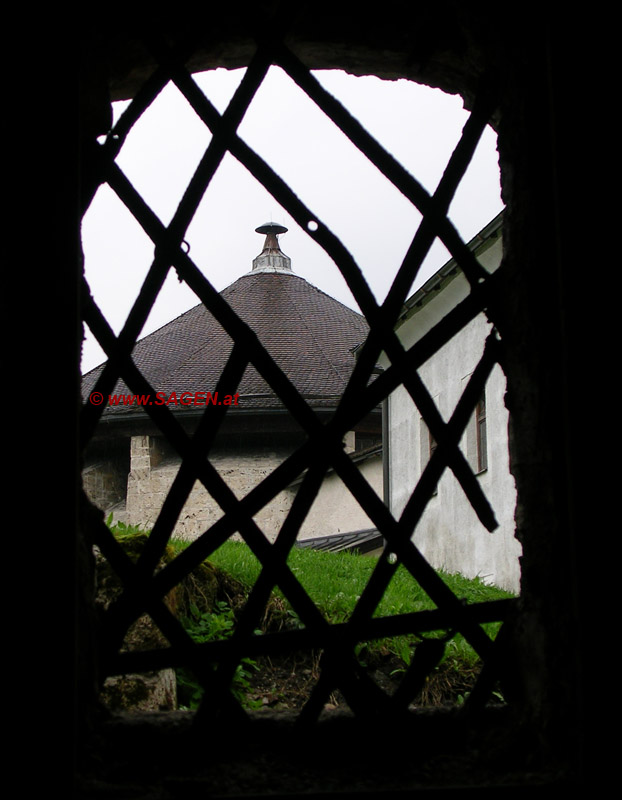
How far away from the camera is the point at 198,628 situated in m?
4.86

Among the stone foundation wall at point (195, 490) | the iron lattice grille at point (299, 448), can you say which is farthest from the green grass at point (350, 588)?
the stone foundation wall at point (195, 490)

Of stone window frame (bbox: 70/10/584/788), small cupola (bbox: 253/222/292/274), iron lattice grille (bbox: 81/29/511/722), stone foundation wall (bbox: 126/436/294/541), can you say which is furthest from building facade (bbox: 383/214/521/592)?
small cupola (bbox: 253/222/292/274)

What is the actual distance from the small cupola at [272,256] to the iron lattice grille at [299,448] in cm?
1918

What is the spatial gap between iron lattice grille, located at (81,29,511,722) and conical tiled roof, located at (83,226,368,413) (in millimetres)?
12104

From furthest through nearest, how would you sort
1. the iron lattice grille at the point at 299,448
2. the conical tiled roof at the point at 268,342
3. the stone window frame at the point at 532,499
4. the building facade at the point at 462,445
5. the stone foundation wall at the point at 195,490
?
the conical tiled roof at the point at 268,342
the stone foundation wall at the point at 195,490
the building facade at the point at 462,445
the iron lattice grille at the point at 299,448
the stone window frame at the point at 532,499

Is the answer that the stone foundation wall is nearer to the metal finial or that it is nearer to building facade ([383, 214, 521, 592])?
building facade ([383, 214, 521, 592])

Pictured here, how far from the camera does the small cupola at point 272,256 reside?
2161 centimetres

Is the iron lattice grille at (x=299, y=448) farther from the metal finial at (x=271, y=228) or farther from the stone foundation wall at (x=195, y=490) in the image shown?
the metal finial at (x=271, y=228)

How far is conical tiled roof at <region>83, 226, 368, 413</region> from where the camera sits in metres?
16.0

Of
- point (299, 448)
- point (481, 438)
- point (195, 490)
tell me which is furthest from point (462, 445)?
point (299, 448)

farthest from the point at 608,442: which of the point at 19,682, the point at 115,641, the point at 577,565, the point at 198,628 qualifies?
the point at 198,628

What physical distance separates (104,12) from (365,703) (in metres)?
1.93

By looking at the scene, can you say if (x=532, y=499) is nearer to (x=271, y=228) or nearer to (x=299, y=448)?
(x=299, y=448)

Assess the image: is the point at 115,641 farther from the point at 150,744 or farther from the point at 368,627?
the point at 368,627
